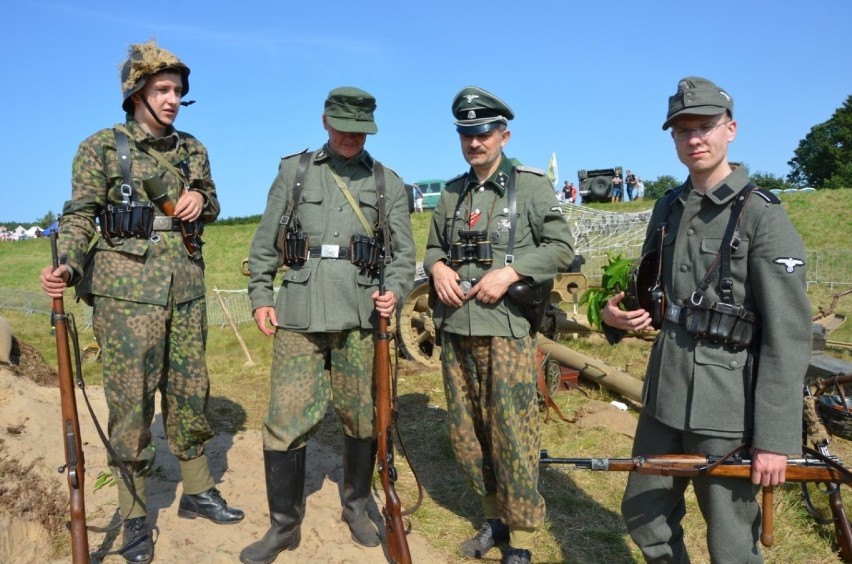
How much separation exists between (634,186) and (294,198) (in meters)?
30.6

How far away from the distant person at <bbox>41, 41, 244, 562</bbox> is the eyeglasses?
2.74 m

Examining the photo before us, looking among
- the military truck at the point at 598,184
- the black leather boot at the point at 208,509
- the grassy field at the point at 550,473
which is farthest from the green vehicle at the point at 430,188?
the black leather boot at the point at 208,509

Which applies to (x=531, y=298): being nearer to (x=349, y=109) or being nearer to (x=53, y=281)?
(x=349, y=109)

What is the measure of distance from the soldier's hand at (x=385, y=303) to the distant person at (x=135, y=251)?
1.20 metres

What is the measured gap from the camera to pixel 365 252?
3965mm

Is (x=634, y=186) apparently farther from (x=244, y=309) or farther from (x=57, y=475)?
(x=57, y=475)

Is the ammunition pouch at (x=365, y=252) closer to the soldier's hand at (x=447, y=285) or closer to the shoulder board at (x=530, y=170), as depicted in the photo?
the soldier's hand at (x=447, y=285)

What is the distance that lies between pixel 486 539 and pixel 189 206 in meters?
2.68

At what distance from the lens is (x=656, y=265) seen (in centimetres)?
314

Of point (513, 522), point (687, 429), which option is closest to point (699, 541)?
point (513, 522)

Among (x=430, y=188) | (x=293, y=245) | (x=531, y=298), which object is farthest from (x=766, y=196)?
(x=430, y=188)

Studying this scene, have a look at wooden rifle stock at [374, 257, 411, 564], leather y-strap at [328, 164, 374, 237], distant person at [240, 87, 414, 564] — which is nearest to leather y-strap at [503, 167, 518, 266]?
distant person at [240, 87, 414, 564]

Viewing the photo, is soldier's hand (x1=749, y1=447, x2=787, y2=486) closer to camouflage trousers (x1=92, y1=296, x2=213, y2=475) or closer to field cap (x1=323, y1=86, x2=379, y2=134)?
field cap (x1=323, y1=86, x2=379, y2=134)

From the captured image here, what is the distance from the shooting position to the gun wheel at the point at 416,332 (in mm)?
9102
